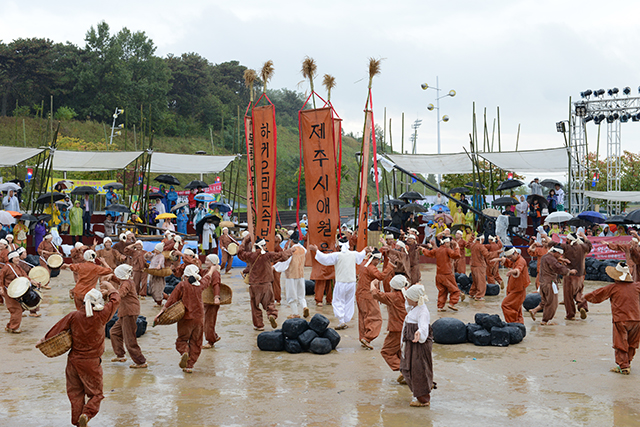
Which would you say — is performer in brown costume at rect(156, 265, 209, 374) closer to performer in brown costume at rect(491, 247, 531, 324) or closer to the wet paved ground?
the wet paved ground

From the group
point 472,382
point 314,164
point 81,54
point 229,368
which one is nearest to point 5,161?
point 314,164

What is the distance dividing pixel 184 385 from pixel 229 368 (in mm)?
915

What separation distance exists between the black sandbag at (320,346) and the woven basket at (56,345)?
379cm

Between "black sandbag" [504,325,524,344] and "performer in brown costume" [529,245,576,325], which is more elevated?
"performer in brown costume" [529,245,576,325]

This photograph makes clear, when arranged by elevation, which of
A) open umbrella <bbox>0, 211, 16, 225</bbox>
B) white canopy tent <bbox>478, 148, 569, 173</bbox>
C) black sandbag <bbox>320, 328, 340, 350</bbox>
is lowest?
black sandbag <bbox>320, 328, 340, 350</bbox>

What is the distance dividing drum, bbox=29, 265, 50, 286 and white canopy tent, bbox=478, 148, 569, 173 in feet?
50.5

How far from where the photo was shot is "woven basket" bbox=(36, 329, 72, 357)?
6051 millimetres

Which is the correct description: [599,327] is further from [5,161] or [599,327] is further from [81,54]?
[81,54]

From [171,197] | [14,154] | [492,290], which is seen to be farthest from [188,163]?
[492,290]

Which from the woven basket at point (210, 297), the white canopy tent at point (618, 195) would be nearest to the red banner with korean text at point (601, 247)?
the white canopy tent at point (618, 195)

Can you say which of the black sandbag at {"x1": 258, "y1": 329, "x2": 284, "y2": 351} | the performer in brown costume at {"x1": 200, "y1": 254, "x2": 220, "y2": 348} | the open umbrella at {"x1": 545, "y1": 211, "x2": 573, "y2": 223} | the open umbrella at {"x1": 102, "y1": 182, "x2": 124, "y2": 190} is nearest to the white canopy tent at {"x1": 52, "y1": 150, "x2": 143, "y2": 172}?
the open umbrella at {"x1": 102, "y1": 182, "x2": 124, "y2": 190}

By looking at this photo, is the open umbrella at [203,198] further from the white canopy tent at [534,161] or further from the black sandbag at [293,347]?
the black sandbag at [293,347]

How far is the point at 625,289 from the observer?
8.03 m

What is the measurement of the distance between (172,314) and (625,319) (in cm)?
584
